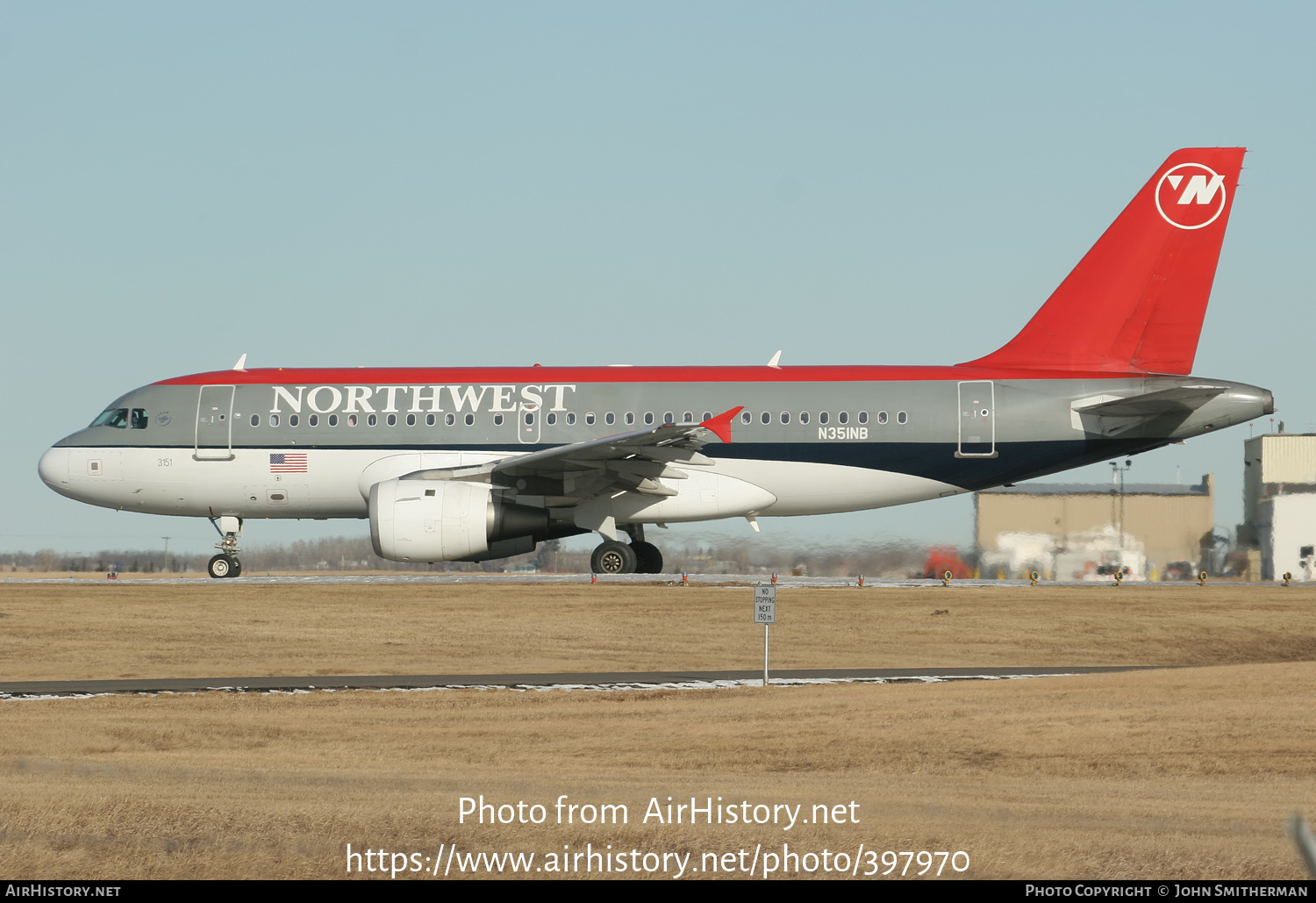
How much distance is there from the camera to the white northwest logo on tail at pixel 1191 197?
2867cm

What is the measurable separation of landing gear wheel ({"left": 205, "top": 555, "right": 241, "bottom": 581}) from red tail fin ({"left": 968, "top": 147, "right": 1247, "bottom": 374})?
1625 centimetres

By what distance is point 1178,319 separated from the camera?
28.5 m

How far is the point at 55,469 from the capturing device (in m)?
30.1

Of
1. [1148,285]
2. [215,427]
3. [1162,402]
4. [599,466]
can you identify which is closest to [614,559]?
[599,466]

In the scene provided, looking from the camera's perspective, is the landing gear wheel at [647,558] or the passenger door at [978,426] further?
the landing gear wheel at [647,558]

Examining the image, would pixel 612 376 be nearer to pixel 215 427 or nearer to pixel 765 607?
pixel 215 427

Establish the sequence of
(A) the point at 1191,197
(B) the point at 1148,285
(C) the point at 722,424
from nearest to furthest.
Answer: (C) the point at 722,424, (B) the point at 1148,285, (A) the point at 1191,197

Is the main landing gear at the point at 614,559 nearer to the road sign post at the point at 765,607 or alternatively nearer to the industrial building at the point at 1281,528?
the road sign post at the point at 765,607

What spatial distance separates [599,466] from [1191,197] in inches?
516

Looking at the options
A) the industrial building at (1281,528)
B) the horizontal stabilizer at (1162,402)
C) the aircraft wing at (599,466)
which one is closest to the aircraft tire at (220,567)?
the aircraft wing at (599,466)

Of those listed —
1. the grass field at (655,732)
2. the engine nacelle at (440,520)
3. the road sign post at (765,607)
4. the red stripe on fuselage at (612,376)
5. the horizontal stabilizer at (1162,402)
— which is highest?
the red stripe on fuselage at (612,376)

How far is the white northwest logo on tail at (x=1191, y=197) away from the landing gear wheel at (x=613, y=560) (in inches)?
501

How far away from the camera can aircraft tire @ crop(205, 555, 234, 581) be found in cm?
3066

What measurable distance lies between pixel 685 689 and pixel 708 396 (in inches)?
444
